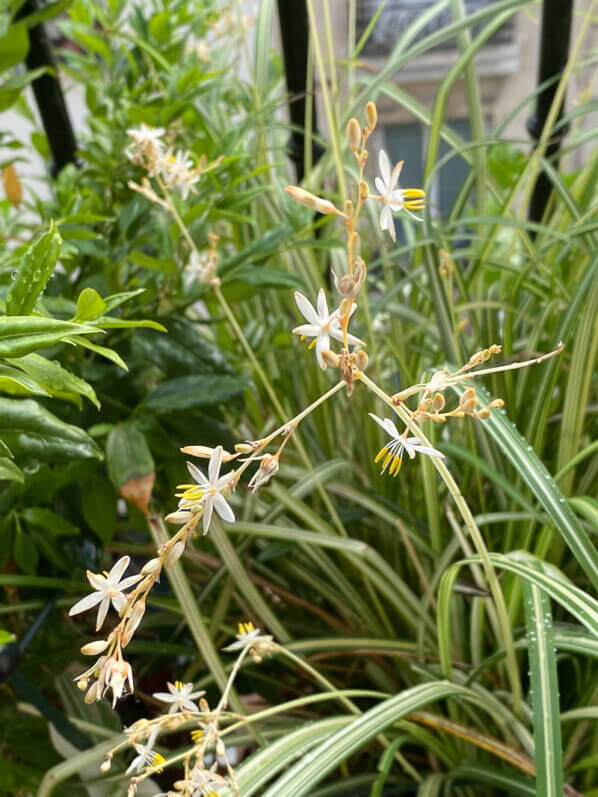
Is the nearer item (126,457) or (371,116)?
(371,116)

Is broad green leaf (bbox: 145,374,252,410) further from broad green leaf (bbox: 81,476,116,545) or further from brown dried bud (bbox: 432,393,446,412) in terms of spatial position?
brown dried bud (bbox: 432,393,446,412)

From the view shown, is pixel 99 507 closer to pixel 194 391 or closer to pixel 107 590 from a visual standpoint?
pixel 194 391

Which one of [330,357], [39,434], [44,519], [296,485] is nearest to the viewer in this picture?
[330,357]

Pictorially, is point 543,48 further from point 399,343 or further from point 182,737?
point 182,737

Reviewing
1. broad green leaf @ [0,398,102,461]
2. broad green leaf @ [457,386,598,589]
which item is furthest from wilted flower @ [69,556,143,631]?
broad green leaf @ [457,386,598,589]

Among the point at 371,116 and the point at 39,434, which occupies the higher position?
the point at 371,116

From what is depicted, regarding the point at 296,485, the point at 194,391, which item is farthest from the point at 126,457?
the point at 296,485

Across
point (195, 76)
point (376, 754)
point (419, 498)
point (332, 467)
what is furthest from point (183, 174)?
point (376, 754)
